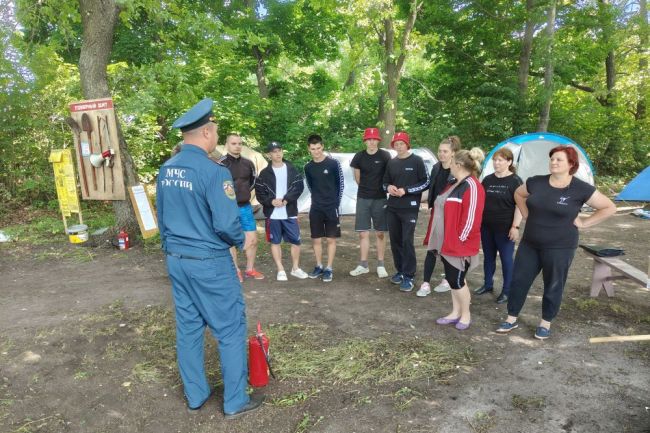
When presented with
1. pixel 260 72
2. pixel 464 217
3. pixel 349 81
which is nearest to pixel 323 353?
pixel 464 217

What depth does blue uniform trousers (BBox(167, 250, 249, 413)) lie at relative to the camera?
2777 mm

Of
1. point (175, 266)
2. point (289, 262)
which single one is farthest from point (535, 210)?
point (289, 262)

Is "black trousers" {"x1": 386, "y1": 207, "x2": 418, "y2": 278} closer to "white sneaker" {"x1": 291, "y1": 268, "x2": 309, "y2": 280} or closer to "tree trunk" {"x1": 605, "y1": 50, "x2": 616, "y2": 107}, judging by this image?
"white sneaker" {"x1": 291, "y1": 268, "x2": 309, "y2": 280}

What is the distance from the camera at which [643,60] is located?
14.5 meters

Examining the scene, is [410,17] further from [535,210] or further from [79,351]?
[79,351]

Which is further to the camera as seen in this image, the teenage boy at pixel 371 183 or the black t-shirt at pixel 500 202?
the teenage boy at pixel 371 183

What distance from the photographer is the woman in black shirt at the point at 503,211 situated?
4.39 m

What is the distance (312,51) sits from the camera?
53.8ft

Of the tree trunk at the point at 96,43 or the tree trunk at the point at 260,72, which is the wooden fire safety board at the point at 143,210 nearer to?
the tree trunk at the point at 96,43

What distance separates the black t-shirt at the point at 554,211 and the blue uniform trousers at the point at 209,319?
8.16 ft

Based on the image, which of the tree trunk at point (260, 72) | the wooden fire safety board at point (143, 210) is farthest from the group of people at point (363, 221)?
the tree trunk at point (260, 72)

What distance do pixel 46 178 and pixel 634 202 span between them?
44.9 ft

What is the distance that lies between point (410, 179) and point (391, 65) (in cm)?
778

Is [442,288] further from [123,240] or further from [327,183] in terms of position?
[123,240]
